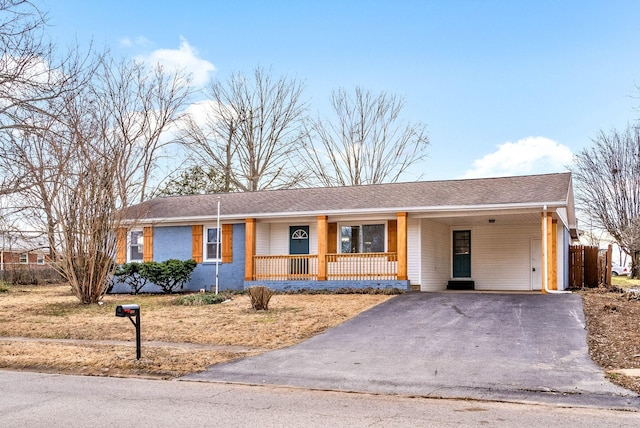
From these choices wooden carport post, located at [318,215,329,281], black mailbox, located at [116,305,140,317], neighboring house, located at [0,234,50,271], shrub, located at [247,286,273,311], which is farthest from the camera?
wooden carport post, located at [318,215,329,281]

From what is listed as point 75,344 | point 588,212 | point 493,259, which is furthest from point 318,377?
point 588,212

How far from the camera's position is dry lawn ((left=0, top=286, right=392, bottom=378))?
1004cm

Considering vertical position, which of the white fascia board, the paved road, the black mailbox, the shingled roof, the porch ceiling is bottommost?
the paved road

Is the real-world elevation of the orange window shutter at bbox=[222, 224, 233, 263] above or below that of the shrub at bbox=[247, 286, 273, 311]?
above

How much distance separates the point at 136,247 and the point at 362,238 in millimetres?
9433

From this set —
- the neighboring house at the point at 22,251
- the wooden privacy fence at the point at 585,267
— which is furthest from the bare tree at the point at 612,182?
the neighboring house at the point at 22,251

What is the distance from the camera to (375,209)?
796 inches

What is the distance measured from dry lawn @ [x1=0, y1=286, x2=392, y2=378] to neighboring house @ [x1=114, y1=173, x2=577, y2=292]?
2218 millimetres

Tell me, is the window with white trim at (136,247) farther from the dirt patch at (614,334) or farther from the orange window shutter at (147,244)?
the dirt patch at (614,334)

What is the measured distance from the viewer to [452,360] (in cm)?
969

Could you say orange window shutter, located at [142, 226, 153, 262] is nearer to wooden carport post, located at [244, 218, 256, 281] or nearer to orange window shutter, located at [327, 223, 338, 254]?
wooden carport post, located at [244, 218, 256, 281]

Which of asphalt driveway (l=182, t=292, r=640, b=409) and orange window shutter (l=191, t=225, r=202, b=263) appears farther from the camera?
orange window shutter (l=191, t=225, r=202, b=263)

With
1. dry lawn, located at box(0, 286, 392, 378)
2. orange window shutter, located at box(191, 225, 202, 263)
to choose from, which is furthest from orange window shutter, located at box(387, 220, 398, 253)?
orange window shutter, located at box(191, 225, 202, 263)

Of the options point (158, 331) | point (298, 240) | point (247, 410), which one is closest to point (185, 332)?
point (158, 331)
